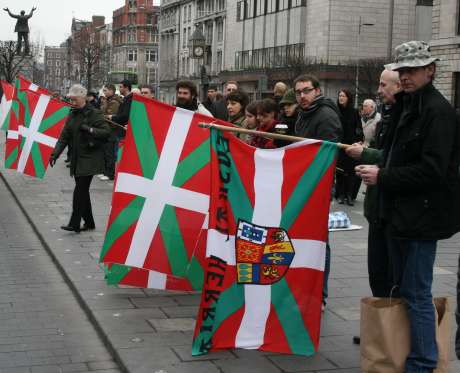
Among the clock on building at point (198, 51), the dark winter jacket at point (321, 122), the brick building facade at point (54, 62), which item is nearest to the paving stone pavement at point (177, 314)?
the dark winter jacket at point (321, 122)

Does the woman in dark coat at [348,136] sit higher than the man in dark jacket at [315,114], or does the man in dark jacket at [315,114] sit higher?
the man in dark jacket at [315,114]

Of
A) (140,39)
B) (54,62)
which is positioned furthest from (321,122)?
(54,62)

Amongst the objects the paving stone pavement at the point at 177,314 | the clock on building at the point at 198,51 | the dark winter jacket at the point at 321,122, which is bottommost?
the paving stone pavement at the point at 177,314

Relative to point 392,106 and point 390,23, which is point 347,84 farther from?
point 392,106

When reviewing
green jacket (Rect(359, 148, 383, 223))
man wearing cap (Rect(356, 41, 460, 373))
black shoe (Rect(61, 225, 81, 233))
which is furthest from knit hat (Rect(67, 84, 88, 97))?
man wearing cap (Rect(356, 41, 460, 373))

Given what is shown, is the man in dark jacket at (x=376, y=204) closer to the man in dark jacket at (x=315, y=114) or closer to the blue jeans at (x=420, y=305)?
the blue jeans at (x=420, y=305)

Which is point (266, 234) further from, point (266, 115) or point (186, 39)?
point (186, 39)

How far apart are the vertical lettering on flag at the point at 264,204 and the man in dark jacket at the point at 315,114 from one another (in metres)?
1.22

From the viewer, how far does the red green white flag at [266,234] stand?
5223 millimetres

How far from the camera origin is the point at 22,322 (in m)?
6.54

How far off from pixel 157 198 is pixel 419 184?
285 cm

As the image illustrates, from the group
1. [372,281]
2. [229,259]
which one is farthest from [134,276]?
[372,281]

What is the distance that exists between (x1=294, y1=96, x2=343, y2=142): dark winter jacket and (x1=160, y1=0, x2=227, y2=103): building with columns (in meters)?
79.0

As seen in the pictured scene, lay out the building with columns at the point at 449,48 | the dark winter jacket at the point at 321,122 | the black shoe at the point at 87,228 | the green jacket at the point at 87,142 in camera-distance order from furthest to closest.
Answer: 1. the building with columns at the point at 449,48
2. the black shoe at the point at 87,228
3. the green jacket at the point at 87,142
4. the dark winter jacket at the point at 321,122
